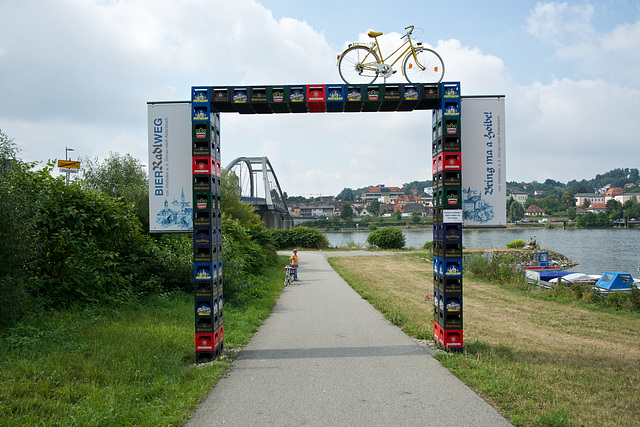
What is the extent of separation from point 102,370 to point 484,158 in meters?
6.32

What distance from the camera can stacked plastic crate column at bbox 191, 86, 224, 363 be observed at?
635 cm

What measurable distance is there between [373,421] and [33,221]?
5.86m

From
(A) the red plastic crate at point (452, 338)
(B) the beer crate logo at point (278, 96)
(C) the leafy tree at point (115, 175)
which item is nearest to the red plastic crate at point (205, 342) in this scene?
(A) the red plastic crate at point (452, 338)

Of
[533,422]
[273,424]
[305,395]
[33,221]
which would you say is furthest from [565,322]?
[33,221]

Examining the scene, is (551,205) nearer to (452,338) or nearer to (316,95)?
(452,338)

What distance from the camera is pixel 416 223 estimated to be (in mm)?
98688

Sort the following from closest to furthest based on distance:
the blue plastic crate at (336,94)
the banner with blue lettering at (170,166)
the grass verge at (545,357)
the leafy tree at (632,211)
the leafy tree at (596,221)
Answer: the grass verge at (545,357) < the blue plastic crate at (336,94) < the banner with blue lettering at (170,166) < the leafy tree at (632,211) < the leafy tree at (596,221)

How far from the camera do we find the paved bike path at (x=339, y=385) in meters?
4.22

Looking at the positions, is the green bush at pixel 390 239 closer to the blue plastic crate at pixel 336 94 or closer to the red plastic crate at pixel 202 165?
the blue plastic crate at pixel 336 94

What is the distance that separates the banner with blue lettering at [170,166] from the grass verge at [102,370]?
1879 millimetres

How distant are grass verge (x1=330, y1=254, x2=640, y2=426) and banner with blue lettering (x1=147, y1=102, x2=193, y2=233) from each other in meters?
4.65

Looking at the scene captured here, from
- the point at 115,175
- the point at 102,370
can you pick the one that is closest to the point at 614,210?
the point at 115,175

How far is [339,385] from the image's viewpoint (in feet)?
17.0

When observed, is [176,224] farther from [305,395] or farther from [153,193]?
[305,395]
